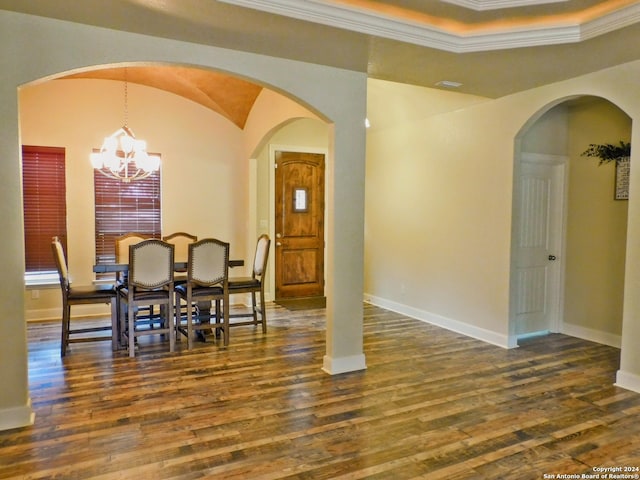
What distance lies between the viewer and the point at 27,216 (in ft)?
17.8

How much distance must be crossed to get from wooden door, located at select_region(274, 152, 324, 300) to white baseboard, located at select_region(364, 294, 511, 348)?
1179mm

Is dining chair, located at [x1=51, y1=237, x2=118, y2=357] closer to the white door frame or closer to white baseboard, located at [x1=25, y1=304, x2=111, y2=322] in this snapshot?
white baseboard, located at [x1=25, y1=304, x2=111, y2=322]

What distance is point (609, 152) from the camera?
4477mm

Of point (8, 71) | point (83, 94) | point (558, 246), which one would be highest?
point (83, 94)

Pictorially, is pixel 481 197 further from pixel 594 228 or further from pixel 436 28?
pixel 436 28

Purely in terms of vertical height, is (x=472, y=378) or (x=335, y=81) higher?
(x=335, y=81)

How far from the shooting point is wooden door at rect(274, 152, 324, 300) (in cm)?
696

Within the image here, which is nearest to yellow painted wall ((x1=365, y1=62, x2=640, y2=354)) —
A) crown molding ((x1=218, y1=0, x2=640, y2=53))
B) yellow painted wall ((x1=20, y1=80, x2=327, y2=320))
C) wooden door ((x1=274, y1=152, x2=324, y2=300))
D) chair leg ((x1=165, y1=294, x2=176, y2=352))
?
crown molding ((x1=218, y1=0, x2=640, y2=53))

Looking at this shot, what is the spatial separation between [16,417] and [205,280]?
2.02 meters

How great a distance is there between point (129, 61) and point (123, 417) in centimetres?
239

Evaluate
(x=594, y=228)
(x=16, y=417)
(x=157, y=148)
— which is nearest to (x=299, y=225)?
(x=157, y=148)

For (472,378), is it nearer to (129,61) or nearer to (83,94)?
(129,61)

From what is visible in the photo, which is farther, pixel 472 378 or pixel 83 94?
pixel 83 94

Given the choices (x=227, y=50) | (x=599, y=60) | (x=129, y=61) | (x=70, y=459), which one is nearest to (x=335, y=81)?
(x=227, y=50)
